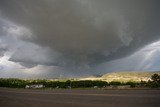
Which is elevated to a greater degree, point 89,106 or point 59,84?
point 59,84

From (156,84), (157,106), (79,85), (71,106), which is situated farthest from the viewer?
(79,85)

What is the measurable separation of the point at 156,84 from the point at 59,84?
46701 mm

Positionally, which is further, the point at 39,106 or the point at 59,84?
the point at 59,84

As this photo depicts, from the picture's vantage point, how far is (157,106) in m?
21.3

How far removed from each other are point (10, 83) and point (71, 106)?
396ft

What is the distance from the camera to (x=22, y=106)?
28625 millimetres

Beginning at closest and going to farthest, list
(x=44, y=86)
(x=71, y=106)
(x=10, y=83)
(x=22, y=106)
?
(x=71, y=106) < (x=22, y=106) < (x=44, y=86) < (x=10, y=83)

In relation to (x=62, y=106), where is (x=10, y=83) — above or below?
above

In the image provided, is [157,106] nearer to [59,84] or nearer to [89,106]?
[89,106]

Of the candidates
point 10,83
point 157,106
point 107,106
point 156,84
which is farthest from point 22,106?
point 10,83

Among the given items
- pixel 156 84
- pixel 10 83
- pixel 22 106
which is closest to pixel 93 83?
pixel 156 84

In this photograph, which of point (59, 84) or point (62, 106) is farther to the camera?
point (59, 84)

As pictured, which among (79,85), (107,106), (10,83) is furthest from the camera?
(10,83)

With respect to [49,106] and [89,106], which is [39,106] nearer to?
[49,106]
